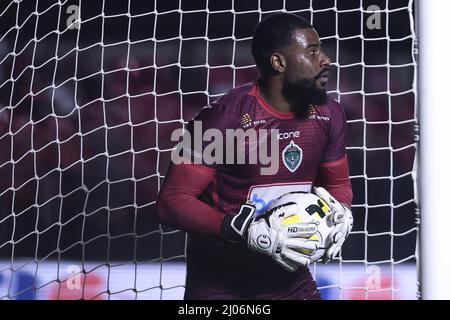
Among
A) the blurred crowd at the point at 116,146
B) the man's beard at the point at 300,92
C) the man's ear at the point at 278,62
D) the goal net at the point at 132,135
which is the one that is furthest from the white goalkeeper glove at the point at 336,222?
the blurred crowd at the point at 116,146

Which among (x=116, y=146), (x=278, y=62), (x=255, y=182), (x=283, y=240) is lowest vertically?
(x=283, y=240)

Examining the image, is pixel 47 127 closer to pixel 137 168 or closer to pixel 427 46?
pixel 137 168

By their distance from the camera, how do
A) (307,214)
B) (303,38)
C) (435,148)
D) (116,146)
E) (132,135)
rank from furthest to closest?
(116,146) → (132,135) → (303,38) → (307,214) → (435,148)

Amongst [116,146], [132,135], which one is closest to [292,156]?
[132,135]

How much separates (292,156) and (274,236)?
23cm

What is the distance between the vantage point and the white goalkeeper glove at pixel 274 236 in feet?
6.08

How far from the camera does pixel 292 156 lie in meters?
1.97

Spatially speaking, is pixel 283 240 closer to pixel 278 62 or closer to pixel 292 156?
pixel 292 156

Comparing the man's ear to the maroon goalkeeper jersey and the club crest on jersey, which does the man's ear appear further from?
the club crest on jersey

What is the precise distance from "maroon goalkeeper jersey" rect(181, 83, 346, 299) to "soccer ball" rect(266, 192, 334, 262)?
9 cm

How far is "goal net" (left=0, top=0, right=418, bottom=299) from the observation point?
110 inches

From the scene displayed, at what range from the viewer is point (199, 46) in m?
3.46

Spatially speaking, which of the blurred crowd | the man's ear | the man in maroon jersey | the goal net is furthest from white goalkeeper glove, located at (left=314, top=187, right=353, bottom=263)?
the blurred crowd
